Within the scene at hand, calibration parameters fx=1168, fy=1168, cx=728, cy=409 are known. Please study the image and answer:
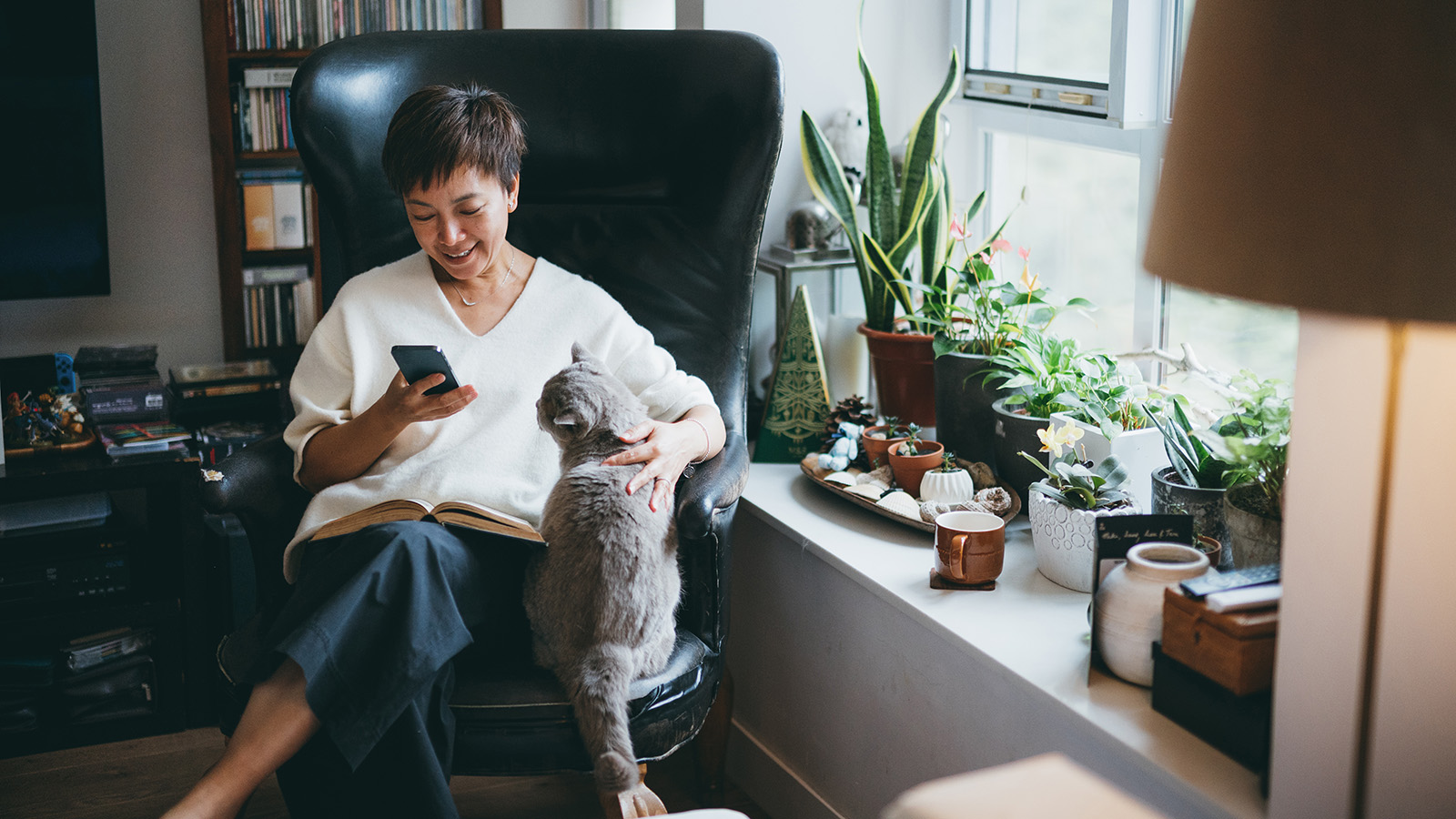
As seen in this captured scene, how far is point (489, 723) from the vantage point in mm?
1502

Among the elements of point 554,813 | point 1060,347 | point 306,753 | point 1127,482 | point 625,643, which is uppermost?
point 1060,347

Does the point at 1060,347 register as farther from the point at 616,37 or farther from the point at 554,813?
the point at 554,813

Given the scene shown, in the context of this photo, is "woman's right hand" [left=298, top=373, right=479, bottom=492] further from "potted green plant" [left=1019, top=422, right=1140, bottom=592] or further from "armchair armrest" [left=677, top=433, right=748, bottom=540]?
"potted green plant" [left=1019, top=422, right=1140, bottom=592]

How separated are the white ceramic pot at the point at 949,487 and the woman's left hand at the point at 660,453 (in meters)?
0.42

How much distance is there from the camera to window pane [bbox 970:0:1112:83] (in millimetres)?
2107

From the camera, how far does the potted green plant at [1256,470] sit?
57.2 inches

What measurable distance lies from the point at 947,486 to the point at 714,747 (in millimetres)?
631

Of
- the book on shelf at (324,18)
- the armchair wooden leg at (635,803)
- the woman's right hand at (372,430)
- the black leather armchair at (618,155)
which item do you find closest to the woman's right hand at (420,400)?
the woman's right hand at (372,430)

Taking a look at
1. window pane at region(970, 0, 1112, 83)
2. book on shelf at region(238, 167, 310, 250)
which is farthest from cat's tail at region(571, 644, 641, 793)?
book on shelf at region(238, 167, 310, 250)

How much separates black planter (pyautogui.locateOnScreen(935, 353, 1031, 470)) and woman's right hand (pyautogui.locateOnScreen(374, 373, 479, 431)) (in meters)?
0.86

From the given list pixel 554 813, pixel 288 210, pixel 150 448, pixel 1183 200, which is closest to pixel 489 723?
pixel 554 813

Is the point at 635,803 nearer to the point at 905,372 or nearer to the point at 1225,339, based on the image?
the point at 905,372

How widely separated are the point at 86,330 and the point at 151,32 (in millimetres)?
779

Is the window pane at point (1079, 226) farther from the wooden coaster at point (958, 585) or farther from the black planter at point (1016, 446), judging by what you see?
the wooden coaster at point (958, 585)
